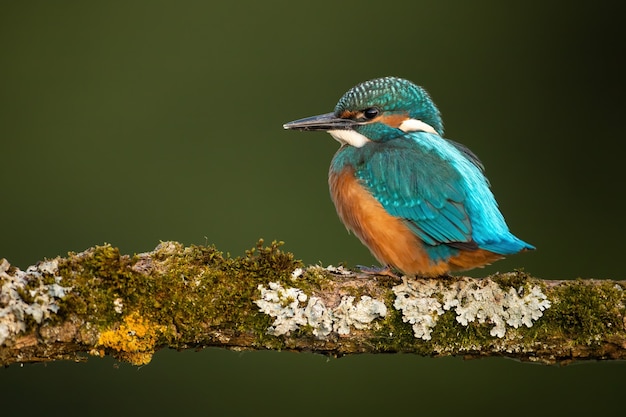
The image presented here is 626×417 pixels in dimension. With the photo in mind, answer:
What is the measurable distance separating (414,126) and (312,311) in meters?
1.39

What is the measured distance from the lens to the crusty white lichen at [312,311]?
2752mm

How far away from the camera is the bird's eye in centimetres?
382

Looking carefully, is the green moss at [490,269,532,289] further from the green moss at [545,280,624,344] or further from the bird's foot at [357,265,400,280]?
the bird's foot at [357,265,400,280]

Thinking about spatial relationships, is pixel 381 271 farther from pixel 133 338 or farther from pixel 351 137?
pixel 133 338

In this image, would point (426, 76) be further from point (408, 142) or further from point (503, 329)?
point (503, 329)

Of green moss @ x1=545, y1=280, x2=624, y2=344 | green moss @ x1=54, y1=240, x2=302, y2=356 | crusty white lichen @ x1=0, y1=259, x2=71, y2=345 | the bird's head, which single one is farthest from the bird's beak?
crusty white lichen @ x1=0, y1=259, x2=71, y2=345

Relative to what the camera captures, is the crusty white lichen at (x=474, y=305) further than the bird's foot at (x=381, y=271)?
No

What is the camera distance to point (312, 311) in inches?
110

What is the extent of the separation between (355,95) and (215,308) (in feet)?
5.03

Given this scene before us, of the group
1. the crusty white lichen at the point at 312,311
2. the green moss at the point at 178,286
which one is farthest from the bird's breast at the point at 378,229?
the green moss at the point at 178,286

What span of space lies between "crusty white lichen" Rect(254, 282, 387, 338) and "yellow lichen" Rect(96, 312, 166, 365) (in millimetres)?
376

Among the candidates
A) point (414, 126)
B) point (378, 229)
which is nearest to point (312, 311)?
point (378, 229)

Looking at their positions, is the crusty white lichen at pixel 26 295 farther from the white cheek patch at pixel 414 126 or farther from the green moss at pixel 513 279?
the white cheek patch at pixel 414 126

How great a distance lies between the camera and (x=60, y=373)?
→ 15.7ft
